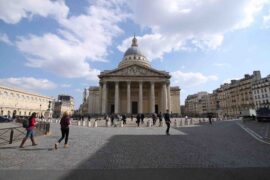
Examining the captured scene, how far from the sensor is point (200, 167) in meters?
6.59

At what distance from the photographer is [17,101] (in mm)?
80312

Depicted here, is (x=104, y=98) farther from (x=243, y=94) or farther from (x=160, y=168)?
(x=160, y=168)

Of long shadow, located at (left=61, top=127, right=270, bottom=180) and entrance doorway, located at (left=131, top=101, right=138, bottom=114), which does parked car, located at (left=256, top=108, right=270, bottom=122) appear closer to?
long shadow, located at (left=61, top=127, right=270, bottom=180)

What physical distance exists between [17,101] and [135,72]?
48.6m

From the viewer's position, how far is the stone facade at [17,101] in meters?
72.3

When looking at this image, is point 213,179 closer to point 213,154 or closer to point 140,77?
point 213,154

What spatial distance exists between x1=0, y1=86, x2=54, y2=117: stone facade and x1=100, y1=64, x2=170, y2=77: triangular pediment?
27249 mm

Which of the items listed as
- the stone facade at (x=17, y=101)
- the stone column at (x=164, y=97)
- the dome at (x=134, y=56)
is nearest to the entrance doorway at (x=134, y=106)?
the stone column at (x=164, y=97)

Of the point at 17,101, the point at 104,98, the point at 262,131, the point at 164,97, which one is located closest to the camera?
the point at 262,131

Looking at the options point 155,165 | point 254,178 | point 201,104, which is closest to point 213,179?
point 254,178

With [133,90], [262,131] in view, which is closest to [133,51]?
[133,90]

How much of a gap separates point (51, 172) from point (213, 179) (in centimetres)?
432

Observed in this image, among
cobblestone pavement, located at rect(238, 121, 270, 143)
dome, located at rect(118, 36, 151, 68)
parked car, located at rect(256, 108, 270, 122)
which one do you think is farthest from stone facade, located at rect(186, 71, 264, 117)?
cobblestone pavement, located at rect(238, 121, 270, 143)

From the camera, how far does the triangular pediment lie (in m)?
60.8
